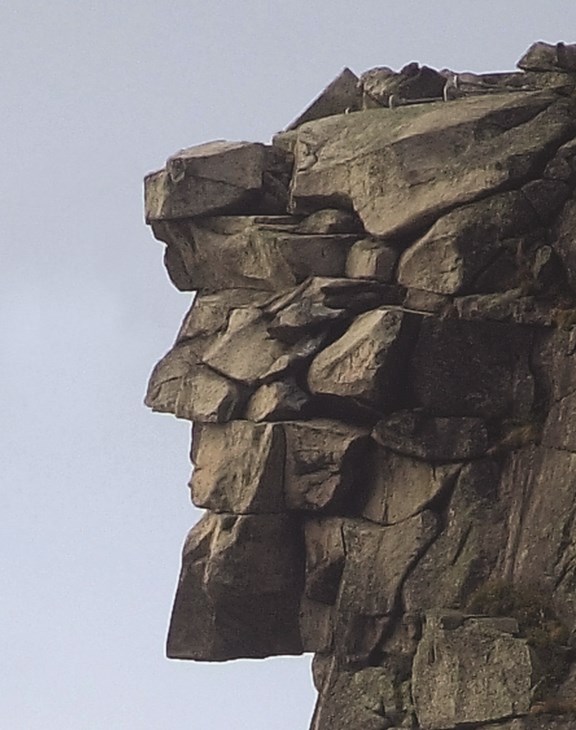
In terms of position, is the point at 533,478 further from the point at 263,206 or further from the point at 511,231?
the point at 263,206

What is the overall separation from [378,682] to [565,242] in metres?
10.4

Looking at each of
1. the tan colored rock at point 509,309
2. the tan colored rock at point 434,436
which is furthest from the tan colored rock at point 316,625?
the tan colored rock at point 509,309

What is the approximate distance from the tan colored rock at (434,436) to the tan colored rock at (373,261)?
330cm

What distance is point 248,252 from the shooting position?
47500mm

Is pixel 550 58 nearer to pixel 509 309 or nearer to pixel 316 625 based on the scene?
pixel 509 309

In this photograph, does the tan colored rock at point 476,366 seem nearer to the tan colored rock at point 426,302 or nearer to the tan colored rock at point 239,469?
the tan colored rock at point 426,302

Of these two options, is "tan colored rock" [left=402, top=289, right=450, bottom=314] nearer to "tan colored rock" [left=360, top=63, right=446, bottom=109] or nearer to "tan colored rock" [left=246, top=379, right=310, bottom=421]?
"tan colored rock" [left=246, top=379, right=310, bottom=421]

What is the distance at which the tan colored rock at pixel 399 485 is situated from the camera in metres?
44.3

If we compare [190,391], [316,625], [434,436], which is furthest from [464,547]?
[190,391]

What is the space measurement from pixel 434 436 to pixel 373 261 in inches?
170

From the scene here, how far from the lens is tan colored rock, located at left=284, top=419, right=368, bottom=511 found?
148 ft

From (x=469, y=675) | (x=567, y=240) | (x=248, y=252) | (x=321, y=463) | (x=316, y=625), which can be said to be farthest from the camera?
(x=248, y=252)

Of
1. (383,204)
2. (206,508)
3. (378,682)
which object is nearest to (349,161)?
(383,204)

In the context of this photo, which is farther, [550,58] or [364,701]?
[550,58]
